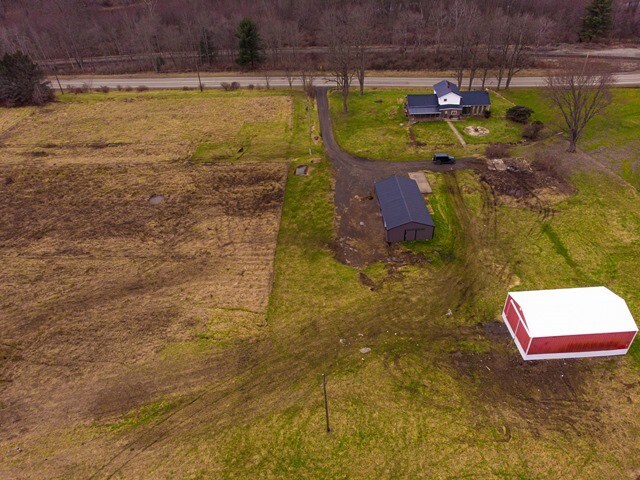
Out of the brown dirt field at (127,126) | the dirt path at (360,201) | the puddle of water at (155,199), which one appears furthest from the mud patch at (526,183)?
the puddle of water at (155,199)

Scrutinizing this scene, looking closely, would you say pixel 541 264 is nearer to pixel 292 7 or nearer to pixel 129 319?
pixel 129 319

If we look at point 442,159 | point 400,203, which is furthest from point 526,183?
point 400,203

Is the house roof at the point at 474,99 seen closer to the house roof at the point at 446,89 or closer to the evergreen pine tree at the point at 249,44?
the house roof at the point at 446,89

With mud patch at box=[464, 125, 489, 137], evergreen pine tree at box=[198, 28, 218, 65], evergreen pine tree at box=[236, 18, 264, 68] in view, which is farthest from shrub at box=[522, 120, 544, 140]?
evergreen pine tree at box=[198, 28, 218, 65]

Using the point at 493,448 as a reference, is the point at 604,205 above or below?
above

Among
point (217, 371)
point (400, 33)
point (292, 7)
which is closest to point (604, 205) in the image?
point (217, 371)

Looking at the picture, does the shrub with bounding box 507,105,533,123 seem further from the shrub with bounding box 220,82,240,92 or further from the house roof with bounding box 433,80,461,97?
the shrub with bounding box 220,82,240,92
